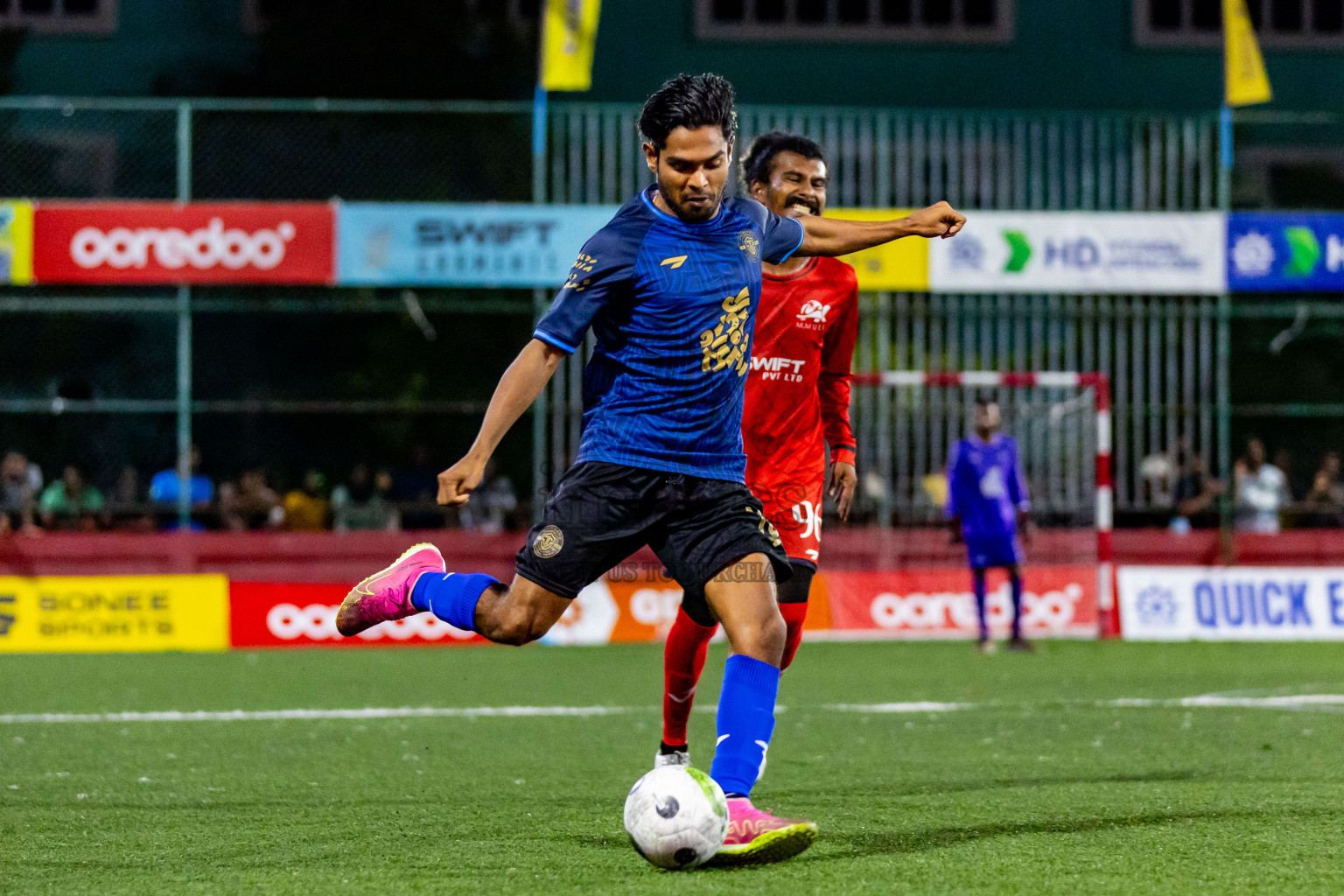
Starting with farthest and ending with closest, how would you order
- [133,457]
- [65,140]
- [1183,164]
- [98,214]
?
[65,140] → [133,457] → [1183,164] → [98,214]

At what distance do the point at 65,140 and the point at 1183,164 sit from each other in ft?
44.2

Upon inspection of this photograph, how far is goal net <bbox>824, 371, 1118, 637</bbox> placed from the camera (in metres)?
16.3

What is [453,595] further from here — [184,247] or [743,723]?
[184,247]

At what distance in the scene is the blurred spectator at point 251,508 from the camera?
17.5m

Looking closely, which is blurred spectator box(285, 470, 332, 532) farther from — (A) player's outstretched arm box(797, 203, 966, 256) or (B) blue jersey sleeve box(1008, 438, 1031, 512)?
(A) player's outstretched arm box(797, 203, 966, 256)

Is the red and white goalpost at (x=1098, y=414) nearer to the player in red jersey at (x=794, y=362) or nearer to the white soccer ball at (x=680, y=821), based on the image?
the player in red jersey at (x=794, y=362)

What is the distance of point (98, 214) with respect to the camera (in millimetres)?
16391

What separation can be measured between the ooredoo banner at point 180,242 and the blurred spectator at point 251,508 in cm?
237

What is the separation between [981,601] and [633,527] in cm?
1009

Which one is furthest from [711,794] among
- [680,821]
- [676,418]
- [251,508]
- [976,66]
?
[976,66]

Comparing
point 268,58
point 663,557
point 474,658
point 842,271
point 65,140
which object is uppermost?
point 268,58

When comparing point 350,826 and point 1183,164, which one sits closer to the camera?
point 350,826

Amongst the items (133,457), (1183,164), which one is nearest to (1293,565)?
(1183,164)

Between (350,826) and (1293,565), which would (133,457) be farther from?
(350,826)
